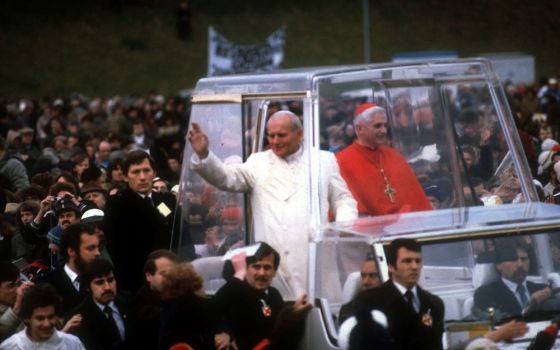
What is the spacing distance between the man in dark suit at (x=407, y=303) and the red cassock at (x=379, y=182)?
1.62 meters

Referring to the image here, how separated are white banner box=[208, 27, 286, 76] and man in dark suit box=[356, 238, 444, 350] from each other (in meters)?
21.3

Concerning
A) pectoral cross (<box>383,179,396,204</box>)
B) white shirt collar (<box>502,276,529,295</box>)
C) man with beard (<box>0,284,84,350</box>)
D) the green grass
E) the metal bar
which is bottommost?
man with beard (<box>0,284,84,350</box>)

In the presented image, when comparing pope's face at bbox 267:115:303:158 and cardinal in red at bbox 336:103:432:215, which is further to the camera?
cardinal in red at bbox 336:103:432:215

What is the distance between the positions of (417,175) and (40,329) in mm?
3044

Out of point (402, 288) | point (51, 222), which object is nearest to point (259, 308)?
point (402, 288)

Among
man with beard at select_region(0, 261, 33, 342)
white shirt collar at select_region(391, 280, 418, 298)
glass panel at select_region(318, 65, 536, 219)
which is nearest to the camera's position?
white shirt collar at select_region(391, 280, 418, 298)

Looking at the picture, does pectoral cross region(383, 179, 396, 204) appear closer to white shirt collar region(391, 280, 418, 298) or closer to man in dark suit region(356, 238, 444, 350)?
man in dark suit region(356, 238, 444, 350)

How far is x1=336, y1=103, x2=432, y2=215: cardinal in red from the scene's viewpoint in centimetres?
923

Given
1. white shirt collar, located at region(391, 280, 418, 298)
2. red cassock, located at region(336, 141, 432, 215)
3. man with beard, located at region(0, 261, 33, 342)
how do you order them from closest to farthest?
white shirt collar, located at region(391, 280, 418, 298)
man with beard, located at region(0, 261, 33, 342)
red cassock, located at region(336, 141, 432, 215)

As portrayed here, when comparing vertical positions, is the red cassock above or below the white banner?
below

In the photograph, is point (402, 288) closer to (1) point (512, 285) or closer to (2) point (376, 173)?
(1) point (512, 285)

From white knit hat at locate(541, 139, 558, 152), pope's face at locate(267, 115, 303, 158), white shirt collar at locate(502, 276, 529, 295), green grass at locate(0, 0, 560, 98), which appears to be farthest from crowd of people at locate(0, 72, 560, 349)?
green grass at locate(0, 0, 560, 98)

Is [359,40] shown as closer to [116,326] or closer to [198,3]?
[198,3]

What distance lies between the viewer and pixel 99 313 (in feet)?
27.3
